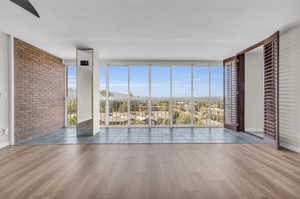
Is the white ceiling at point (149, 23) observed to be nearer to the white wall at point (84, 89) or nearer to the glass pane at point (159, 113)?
the white wall at point (84, 89)

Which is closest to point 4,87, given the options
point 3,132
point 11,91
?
point 11,91

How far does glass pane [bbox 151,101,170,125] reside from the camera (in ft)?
20.9

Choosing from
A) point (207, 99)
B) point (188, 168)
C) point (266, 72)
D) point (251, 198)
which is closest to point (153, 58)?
point (207, 99)

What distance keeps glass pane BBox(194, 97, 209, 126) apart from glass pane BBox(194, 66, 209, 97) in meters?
0.25

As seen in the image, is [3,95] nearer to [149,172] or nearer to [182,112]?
[149,172]

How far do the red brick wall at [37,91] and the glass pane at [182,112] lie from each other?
3.94 m

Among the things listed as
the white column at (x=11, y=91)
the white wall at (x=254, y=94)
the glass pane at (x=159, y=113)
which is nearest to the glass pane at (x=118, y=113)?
the glass pane at (x=159, y=113)

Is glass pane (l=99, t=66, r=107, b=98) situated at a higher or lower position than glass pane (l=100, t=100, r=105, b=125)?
higher

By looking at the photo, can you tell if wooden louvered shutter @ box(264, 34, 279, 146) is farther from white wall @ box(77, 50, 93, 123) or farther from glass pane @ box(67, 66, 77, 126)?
glass pane @ box(67, 66, 77, 126)

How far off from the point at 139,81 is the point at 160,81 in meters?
0.74

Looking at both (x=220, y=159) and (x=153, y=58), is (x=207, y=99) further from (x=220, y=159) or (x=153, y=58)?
(x=220, y=159)

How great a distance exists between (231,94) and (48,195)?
17.7 ft

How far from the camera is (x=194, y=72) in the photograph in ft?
20.9

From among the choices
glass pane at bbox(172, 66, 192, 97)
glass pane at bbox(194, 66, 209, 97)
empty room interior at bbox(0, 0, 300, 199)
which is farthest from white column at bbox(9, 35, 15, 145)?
glass pane at bbox(194, 66, 209, 97)
